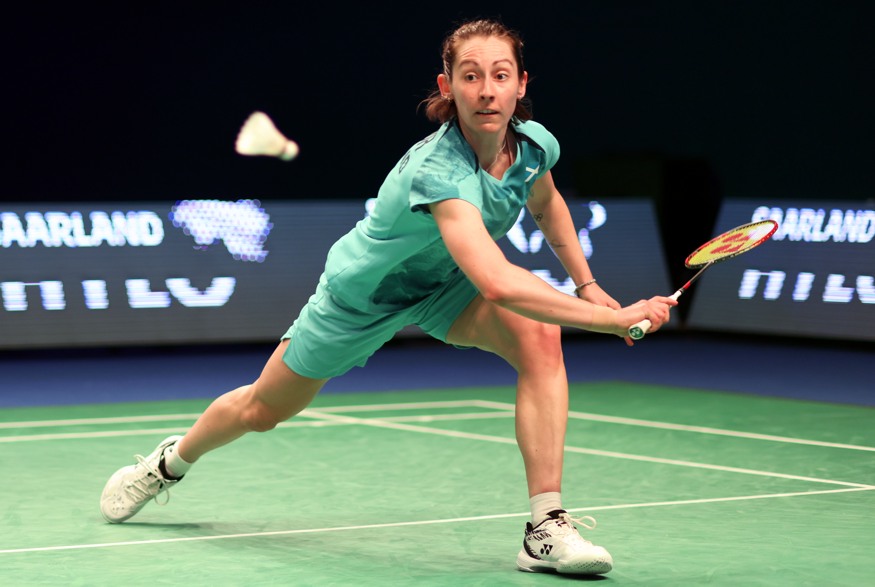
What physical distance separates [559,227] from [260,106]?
419 inches

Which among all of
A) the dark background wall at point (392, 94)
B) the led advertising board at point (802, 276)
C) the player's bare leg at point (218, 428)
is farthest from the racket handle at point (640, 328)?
the dark background wall at point (392, 94)

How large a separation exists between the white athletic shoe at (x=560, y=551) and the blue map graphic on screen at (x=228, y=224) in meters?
7.10

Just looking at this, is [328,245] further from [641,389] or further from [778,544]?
[778,544]

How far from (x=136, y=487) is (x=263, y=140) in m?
9.84

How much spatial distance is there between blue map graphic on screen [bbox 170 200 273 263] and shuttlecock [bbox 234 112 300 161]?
10.5ft

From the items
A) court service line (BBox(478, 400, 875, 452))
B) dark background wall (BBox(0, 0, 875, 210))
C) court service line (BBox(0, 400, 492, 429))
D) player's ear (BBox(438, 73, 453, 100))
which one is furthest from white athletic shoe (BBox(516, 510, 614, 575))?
dark background wall (BBox(0, 0, 875, 210))

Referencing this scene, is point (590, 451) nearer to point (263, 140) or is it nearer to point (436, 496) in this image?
point (436, 496)

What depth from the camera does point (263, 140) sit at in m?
15.0

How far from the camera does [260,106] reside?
15.3m

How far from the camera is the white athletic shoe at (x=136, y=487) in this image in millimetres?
5395

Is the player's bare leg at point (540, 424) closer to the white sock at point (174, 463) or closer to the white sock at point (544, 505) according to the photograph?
the white sock at point (544, 505)

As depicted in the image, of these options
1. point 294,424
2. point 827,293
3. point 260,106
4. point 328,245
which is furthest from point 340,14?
point 294,424

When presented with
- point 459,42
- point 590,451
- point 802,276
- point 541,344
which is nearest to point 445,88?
point 459,42

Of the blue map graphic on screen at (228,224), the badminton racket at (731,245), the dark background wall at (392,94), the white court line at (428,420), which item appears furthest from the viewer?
the dark background wall at (392,94)
